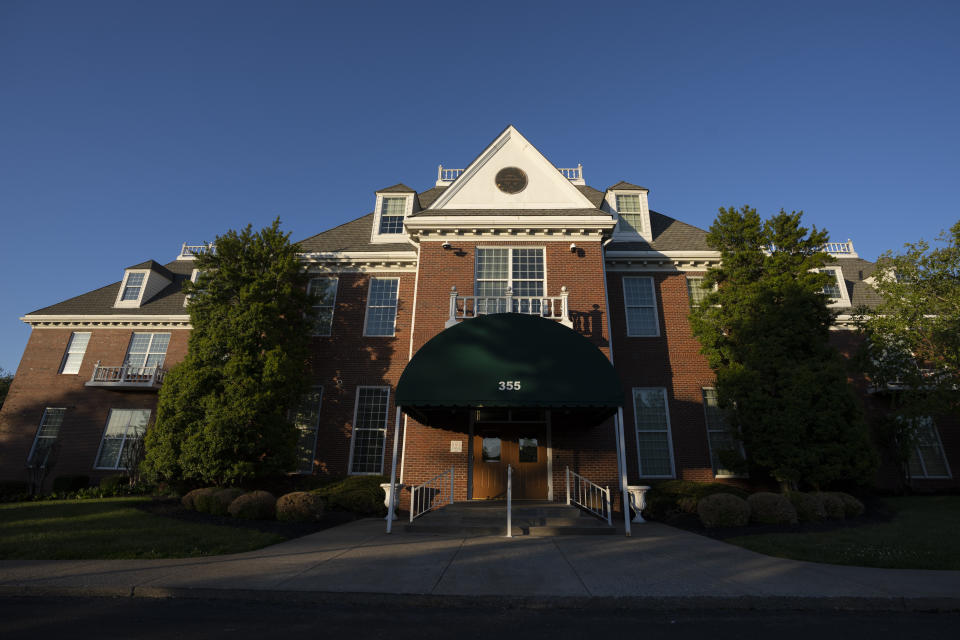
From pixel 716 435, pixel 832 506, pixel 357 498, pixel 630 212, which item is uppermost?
pixel 630 212

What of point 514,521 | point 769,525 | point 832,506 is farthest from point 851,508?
point 514,521

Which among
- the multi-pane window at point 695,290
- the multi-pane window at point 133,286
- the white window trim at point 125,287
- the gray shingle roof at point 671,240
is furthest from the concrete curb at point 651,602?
the multi-pane window at point 133,286

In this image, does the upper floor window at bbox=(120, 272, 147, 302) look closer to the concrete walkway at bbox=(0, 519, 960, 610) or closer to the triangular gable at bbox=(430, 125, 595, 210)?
the triangular gable at bbox=(430, 125, 595, 210)

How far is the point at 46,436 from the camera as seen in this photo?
2067 centimetres

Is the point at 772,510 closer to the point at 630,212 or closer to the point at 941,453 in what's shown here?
the point at 630,212

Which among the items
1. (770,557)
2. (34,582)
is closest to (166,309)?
(34,582)

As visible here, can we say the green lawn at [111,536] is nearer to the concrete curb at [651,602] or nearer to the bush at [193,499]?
the bush at [193,499]

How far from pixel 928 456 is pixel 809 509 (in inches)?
467

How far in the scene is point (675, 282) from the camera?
18.7 metres

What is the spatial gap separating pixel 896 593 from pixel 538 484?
961 centimetres

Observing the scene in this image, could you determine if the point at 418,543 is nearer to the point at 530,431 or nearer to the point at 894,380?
the point at 530,431

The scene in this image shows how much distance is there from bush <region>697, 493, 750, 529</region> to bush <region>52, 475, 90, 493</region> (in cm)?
2425

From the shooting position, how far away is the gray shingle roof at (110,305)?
22500 millimetres

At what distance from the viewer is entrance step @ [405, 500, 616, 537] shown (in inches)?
450
